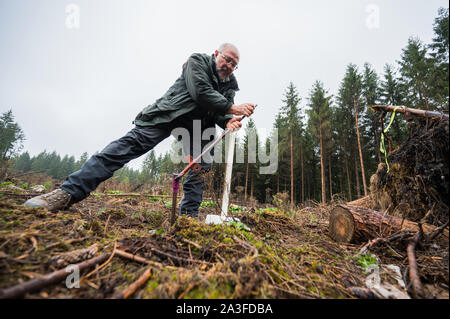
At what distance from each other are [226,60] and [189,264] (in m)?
2.60

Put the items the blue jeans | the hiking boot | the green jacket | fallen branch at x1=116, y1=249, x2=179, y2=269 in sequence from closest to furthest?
fallen branch at x1=116, y1=249, x2=179, y2=269
the hiking boot
the blue jeans
the green jacket

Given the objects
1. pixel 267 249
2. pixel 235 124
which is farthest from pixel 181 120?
pixel 267 249

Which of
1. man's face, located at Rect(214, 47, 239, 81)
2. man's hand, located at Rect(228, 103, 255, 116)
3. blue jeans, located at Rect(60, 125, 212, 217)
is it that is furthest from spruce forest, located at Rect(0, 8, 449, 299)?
man's face, located at Rect(214, 47, 239, 81)

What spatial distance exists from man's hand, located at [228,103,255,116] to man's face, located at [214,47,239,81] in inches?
25.8

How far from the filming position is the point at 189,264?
113 centimetres

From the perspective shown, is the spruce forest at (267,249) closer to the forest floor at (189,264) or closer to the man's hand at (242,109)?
the forest floor at (189,264)

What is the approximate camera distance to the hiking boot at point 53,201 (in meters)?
1.61

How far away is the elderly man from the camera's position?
1.83m

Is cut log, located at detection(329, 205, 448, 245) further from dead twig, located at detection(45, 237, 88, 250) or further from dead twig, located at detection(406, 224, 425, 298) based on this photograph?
dead twig, located at detection(45, 237, 88, 250)

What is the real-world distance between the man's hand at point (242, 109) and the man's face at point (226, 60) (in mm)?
654

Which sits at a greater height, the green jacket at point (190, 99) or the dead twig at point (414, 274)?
the green jacket at point (190, 99)

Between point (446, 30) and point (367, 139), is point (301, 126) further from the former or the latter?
point (446, 30)

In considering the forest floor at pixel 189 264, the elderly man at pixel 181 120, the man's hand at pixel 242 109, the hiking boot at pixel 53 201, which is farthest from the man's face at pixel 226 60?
the hiking boot at pixel 53 201
